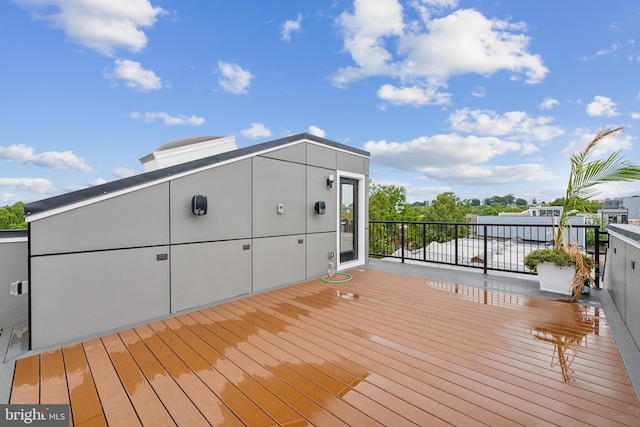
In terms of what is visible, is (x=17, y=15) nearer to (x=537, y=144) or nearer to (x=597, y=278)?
(x=597, y=278)

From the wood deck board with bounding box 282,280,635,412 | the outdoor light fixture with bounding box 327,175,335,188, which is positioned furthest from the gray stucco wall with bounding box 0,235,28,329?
the outdoor light fixture with bounding box 327,175,335,188

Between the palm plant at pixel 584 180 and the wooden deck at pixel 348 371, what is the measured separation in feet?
2.00

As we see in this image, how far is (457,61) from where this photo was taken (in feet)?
28.6

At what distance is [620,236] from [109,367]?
5.21 metres

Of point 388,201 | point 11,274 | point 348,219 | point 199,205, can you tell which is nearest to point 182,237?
point 199,205

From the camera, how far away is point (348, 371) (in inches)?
81.4

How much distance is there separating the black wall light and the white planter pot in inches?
191

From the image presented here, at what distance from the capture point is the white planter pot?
3863 mm

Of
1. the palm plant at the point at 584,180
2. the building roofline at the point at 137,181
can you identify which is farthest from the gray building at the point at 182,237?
the palm plant at the point at 584,180

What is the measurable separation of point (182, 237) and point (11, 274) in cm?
177

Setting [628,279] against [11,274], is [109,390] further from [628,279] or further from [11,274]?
[628,279]

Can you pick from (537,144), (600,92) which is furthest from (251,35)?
(537,144)

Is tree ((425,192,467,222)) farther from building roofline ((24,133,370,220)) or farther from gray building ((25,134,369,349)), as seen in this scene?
building roofline ((24,133,370,220))

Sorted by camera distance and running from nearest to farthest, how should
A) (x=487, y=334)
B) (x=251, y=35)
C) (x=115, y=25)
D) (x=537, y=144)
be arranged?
(x=487, y=334) → (x=115, y=25) → (x=251, y=35) → (x=537, y=144)
